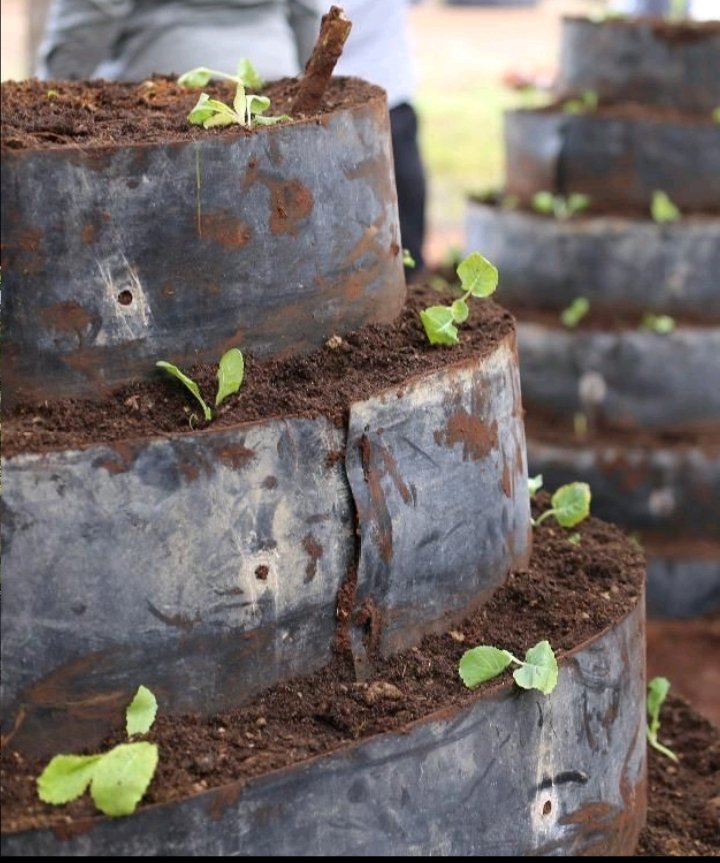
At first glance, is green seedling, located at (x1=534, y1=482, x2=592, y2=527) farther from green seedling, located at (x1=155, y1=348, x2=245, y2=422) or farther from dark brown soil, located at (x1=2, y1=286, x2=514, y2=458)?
green seedling, located at (x1=155, y1=348, x2=245, y2=422)

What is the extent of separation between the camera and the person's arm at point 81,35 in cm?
409

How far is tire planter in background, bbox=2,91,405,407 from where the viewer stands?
6.25ft

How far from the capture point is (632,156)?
511 cm

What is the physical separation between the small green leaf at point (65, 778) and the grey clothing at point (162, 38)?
8.09ft

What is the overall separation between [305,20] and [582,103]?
4.24ft

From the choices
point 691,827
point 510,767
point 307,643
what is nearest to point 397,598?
point 307,643

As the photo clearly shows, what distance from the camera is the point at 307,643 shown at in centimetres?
208

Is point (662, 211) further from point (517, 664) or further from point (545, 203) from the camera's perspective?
point (517, 664)

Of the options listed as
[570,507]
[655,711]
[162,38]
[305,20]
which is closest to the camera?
[570,507]

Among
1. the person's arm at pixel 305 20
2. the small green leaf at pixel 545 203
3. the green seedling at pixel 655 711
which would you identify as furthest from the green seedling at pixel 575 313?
the green seedling at pixel 655 711

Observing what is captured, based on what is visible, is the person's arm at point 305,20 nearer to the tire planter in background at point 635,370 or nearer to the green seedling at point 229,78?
the tire planter in background at point 635,370

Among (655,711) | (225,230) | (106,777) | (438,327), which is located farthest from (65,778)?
(655,711)

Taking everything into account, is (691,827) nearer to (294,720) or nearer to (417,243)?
(294,720)

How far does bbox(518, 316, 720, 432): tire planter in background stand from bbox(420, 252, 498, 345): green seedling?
2.54m
